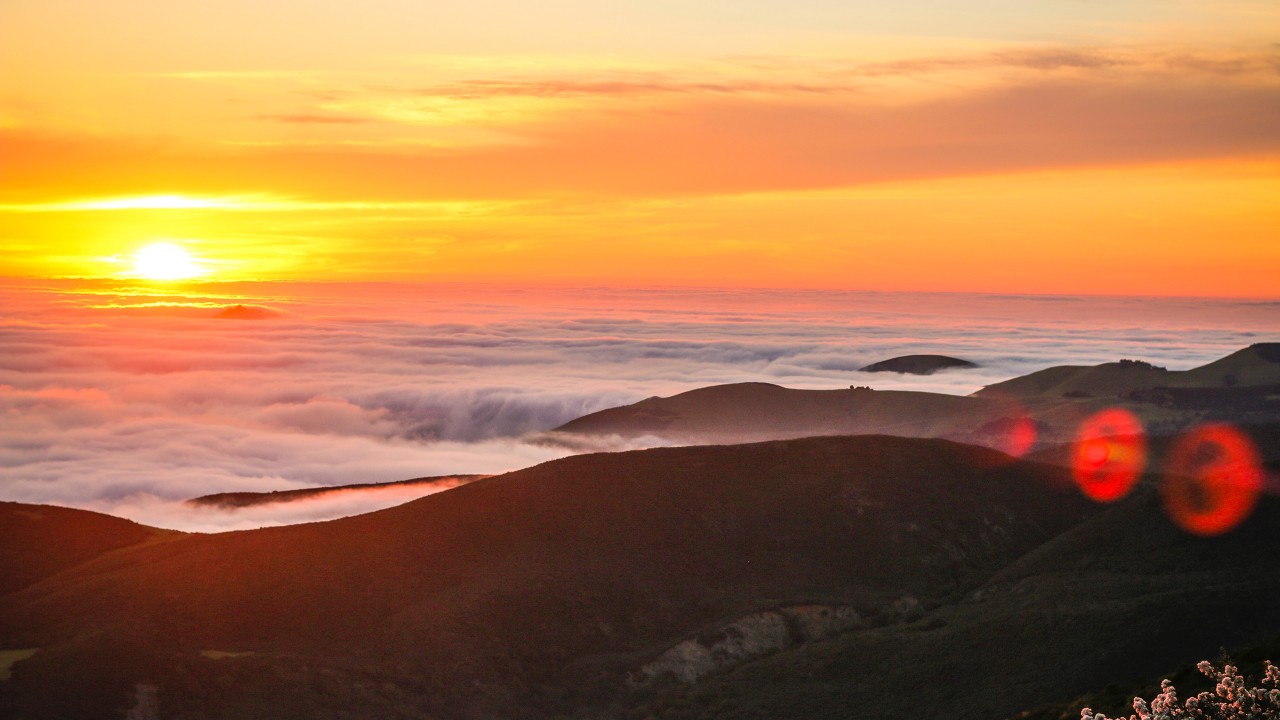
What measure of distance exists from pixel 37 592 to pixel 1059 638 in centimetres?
5732

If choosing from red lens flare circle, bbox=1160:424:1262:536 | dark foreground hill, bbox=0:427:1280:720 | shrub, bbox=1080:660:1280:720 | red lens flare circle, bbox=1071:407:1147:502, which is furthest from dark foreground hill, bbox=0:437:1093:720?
shrub, bbox=1080:660:1280:720

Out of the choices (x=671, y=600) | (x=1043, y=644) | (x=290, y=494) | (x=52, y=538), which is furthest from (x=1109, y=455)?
(x=290, y=494)

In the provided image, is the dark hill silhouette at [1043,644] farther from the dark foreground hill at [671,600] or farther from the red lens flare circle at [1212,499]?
the red lens flare circle at [1212,499]

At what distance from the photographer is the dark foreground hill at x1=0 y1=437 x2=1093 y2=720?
5359cm

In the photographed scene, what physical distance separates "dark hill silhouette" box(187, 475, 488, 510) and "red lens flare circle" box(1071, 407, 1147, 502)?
2995 inches

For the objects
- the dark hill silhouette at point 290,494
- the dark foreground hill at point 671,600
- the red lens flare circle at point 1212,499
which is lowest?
the dark hill silhouette at point 290,494

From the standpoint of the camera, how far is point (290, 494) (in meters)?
165

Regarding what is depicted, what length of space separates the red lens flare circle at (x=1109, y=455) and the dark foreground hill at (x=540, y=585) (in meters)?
2.59

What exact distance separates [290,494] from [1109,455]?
363 ft

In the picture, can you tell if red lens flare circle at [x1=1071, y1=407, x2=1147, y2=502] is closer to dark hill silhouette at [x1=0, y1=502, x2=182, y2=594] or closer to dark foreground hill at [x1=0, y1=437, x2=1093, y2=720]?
dark foreground hill at [x1=0, y1=437, x2=1093, y2=720]

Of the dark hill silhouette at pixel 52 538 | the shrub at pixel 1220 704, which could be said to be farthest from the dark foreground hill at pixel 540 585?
the shrub at pixel 1220 704

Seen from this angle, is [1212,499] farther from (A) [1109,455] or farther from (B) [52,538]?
(B) [52,538]

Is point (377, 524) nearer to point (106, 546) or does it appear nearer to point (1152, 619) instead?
point (106, 546)

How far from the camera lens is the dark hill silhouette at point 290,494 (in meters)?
156
